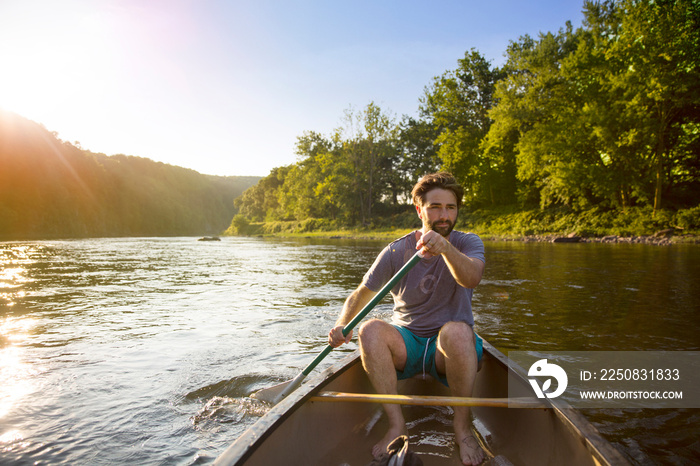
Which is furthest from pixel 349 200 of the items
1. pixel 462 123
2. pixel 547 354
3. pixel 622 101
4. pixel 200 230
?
pixel 200 230

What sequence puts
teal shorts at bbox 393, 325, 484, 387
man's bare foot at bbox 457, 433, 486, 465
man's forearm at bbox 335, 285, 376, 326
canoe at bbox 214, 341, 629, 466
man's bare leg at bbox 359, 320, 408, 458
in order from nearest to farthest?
canoe at bbox 214, 341, 629, 466, man's bare foot at bbox 457, 433, 486, 465, man's bare leg at bbox 359, 320, 408, 458, teal shorts at bbox 393, 325, 484, 387, man's forearm at bbox 335, 285, 376, 326

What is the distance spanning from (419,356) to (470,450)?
1.87ft

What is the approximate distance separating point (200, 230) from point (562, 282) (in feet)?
359

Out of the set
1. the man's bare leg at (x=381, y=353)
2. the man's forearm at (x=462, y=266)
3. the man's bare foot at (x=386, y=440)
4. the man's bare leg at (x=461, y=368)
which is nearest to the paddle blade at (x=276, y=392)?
the man's bare leg at (x=381, y=353)

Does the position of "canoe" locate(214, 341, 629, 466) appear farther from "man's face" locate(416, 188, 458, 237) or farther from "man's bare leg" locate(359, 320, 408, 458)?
"man's face" locate(416, 188, 458, 237)

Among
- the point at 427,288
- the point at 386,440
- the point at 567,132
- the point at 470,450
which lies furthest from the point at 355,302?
the point at 567,132

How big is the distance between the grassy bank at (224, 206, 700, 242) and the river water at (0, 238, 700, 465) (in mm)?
9883

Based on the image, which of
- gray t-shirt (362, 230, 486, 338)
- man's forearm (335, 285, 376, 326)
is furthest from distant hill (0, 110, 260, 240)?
gray t-shirt (362, 230, 486, 338)

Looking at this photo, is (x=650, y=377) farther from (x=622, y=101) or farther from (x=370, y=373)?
(x=622, y=101)

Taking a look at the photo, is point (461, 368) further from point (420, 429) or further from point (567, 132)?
point (567, 132)

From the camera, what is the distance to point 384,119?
3491cm

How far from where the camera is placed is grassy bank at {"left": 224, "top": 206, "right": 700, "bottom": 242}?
17406 millimetres

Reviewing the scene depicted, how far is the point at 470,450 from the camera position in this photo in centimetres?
204

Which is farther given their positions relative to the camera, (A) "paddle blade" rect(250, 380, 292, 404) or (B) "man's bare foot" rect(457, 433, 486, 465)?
(A) "paddle blade" rect(250, 380, 292, 404)
